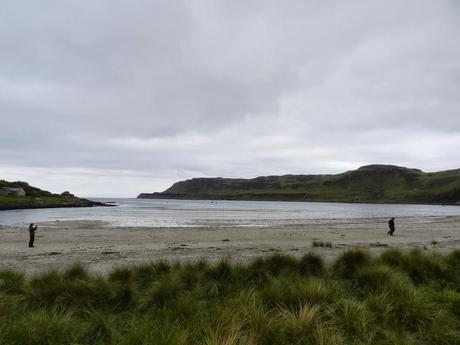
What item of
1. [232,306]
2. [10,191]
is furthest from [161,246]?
[10,191]

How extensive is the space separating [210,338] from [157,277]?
392 cm

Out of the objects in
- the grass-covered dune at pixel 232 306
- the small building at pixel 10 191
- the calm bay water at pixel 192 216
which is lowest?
the calm bay water at pixel 192 216

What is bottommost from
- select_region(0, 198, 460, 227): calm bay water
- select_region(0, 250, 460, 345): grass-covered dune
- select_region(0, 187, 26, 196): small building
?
select_region(0, 198, 460, 227): calm bay water

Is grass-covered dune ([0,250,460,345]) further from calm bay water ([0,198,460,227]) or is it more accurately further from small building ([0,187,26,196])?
small building ([0,187,26,196])

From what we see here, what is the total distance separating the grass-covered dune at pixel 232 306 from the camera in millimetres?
5316

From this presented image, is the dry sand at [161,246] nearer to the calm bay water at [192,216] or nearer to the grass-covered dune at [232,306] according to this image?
the grass-covered dune at [232,306]

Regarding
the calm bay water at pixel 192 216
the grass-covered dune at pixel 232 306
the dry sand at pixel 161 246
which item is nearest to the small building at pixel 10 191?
the calm bay water at pixel 192 216

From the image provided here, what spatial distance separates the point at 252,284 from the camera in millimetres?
8383

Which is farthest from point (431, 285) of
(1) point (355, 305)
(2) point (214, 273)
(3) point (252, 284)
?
(2) point (214, 273)

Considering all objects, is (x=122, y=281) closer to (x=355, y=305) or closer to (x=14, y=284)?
(x=14, y=284)

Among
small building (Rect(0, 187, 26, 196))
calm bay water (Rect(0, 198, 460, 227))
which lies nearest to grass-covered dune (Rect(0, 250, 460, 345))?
calm bay water (Rect(0, 198, 460, 227))

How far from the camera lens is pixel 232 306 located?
Answer: 6.34 meters

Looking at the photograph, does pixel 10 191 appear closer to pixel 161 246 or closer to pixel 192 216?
pixel 192 216

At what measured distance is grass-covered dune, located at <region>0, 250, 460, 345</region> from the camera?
532cm
